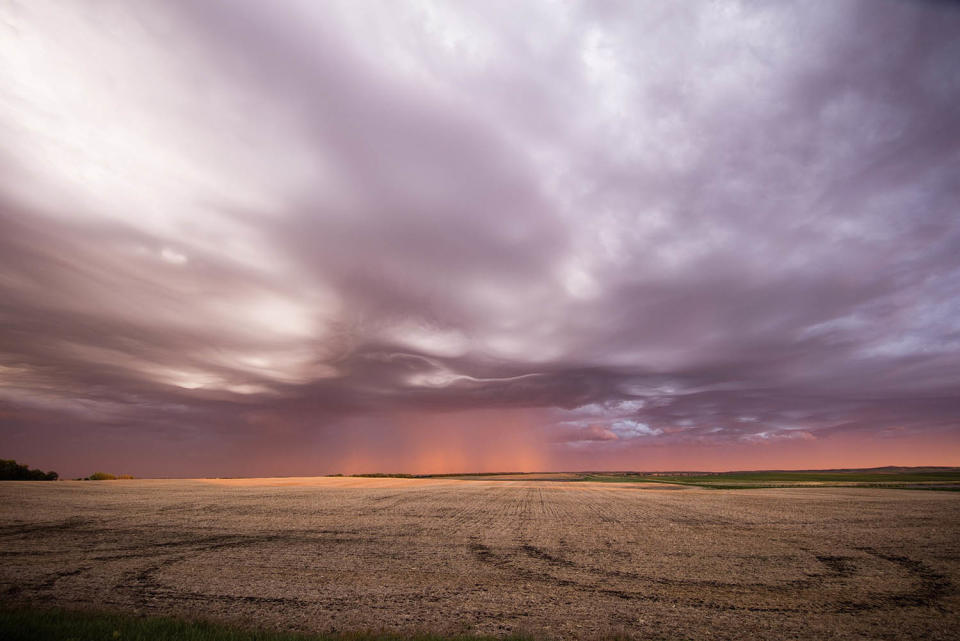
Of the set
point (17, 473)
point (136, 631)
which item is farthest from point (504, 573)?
point (17, 473)

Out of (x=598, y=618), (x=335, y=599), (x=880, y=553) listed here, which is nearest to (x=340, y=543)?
(x=335, y=599)

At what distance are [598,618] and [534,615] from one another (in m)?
1.57

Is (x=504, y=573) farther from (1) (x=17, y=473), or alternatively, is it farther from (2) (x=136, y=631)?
(1) (x=17, y=473)

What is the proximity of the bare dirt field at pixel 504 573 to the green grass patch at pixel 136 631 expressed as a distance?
76cm

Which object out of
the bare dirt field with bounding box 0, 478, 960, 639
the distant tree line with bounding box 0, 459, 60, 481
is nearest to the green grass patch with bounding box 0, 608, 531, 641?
the bare dirt field with bounding box 0, 478, 960, 639

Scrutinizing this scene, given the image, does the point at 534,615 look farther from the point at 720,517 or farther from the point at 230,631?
the point at 720,517

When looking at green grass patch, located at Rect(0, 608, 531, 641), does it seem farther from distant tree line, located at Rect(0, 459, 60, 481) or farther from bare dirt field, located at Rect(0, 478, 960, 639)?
distant tree line, located at Rect(0, 459, 60, 481)

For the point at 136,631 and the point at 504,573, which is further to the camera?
the point at 504,573

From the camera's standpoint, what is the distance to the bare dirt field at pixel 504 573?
10.9m

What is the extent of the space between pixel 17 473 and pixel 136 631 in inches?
3922

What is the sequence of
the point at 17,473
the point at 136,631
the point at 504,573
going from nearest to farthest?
the point at 136,631 → the point at 504,573 → the point at 17,473

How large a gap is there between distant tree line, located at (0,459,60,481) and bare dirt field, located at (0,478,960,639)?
6751 centimetres

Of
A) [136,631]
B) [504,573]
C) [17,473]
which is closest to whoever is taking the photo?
[136,631]

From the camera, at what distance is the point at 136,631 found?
9125mm
